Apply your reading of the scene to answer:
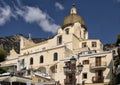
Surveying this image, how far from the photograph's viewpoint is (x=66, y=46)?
257ft

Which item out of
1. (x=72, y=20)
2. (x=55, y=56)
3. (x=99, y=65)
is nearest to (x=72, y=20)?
(x=72, y=20)

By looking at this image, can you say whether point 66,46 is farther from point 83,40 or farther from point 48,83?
point 48,83

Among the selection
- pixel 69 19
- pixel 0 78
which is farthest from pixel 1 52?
pixel 0 78

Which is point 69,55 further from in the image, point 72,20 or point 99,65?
point 72,20

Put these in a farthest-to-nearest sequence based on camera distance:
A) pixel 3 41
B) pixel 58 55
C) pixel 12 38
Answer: pixel 12 38 < pixel 3 41 < pixel 58 55

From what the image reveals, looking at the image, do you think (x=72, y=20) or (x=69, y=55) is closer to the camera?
Answer: (x=69, y=55)

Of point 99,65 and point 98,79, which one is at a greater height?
point 99,65

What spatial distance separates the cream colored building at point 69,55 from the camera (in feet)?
205

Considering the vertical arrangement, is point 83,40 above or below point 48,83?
above

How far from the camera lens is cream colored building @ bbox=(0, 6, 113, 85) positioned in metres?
62.6

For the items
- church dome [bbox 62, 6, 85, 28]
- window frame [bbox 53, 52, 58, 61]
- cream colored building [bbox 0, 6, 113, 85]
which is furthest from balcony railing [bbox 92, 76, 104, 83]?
church dome [bbox 62, 6, 85, 28]

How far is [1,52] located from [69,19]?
22.4m

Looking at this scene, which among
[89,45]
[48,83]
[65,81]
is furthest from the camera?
[89,45]

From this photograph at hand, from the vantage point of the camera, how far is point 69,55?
75625 millimetres
